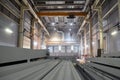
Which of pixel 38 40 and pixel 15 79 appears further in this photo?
pixel 38 40

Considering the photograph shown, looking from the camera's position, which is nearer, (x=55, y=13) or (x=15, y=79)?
(x=15, y=79)

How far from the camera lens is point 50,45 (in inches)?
722

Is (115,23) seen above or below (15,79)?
above

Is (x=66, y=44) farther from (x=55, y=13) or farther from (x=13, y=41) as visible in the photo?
(x=13, y=41)

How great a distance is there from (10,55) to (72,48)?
15.1m

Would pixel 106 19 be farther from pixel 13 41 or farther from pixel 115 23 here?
pixel 13 41

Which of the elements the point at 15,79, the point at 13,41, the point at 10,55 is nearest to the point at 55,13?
the point at 13,41

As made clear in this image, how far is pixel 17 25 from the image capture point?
766 centimetres

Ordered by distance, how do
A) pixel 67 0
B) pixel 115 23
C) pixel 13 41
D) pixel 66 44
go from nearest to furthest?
pixel 115 23 → pixel 13 41 → pixel 67 0 → pixel 66 44

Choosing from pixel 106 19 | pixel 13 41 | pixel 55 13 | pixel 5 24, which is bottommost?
pixel 13 41

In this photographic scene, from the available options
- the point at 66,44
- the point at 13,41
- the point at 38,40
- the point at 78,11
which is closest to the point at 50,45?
the point at 66,44

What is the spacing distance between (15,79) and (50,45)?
52.6 ft

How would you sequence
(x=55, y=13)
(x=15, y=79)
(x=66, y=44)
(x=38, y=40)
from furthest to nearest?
(x=66, y=44) < (x=38, y=40) < (x=55, y=13) < (x=15, y=79)

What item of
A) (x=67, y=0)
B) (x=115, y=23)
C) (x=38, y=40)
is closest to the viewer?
(x=115, y=23)
